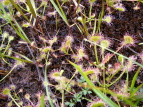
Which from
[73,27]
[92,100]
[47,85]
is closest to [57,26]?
[73,27]

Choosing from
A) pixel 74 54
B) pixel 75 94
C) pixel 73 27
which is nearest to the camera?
pixel 75 94

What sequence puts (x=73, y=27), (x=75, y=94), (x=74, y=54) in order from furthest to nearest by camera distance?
(x=73, y=27) < (x=74, y=54) < (x=75, y=94)

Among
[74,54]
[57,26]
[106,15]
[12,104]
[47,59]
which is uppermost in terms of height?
[106,15]

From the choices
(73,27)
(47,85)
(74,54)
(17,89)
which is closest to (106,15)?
(73,27)

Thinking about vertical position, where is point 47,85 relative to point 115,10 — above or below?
below

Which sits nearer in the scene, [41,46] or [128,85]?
[128,85]

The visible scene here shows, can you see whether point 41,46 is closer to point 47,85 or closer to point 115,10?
point 47,85
